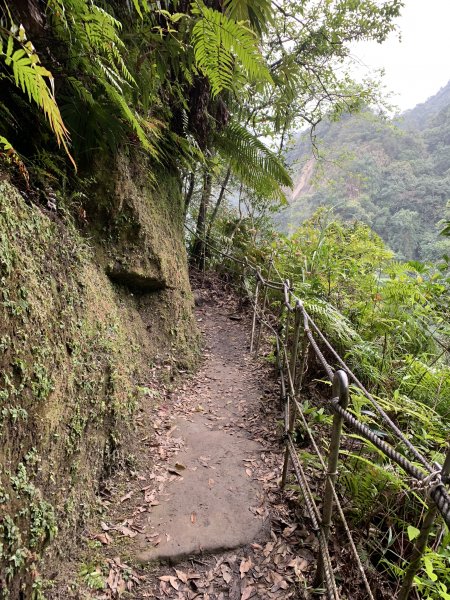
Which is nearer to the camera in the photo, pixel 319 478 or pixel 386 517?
pixel 386 517

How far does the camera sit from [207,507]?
2.30 meters

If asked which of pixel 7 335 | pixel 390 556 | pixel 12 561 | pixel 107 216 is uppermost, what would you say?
pixel 107 216

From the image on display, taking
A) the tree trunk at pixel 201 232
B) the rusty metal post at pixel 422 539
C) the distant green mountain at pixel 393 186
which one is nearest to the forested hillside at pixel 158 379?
the rusty metal post at pixel 422 539

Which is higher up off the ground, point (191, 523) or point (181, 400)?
point (181, 400)

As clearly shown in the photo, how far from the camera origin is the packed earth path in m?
1.86

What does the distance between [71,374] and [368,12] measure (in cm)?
867

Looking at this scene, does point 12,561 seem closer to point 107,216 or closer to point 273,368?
point 107,216

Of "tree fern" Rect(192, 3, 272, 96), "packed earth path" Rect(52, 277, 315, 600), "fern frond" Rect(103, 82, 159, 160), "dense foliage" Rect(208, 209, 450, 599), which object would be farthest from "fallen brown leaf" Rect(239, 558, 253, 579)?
"tree fern" Rect(192, 3, 272, 96)

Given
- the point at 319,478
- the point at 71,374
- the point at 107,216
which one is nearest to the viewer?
the point at 71,374

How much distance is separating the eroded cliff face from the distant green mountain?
9.75 metres

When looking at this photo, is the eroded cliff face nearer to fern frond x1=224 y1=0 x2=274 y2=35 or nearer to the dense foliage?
the dense foliage

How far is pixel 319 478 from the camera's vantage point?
2480 mm

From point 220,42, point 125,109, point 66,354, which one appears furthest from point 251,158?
point 66,354

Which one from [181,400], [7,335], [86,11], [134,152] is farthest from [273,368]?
[86,11]
